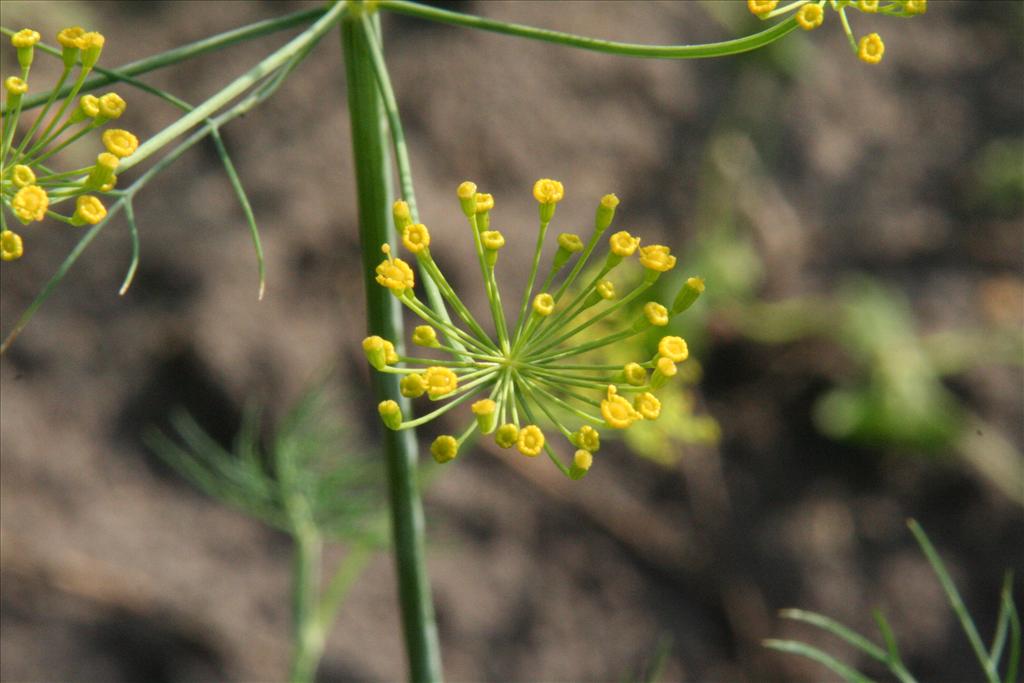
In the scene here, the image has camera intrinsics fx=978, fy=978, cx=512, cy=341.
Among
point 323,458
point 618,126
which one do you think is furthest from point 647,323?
point 618,126

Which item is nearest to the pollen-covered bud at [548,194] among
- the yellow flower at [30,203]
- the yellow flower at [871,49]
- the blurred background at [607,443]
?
the yellow flower at [871,49]

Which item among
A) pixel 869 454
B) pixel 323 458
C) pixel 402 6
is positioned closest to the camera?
pixel 402 6

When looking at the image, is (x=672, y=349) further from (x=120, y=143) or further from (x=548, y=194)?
(x=120, y=143)

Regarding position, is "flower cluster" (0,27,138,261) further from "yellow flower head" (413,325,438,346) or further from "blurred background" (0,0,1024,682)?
"blurred background" (0,0,1024,682)

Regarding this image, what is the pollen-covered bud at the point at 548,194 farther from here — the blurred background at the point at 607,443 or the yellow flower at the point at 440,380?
the blurred background at the point at 607,443

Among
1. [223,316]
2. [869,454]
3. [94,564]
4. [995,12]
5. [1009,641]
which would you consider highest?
[995,12]

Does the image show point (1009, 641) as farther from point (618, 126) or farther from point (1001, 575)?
point (618, 126)

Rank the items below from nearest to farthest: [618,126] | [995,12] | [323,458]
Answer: [323,458] → [618,126] → [995,12]
